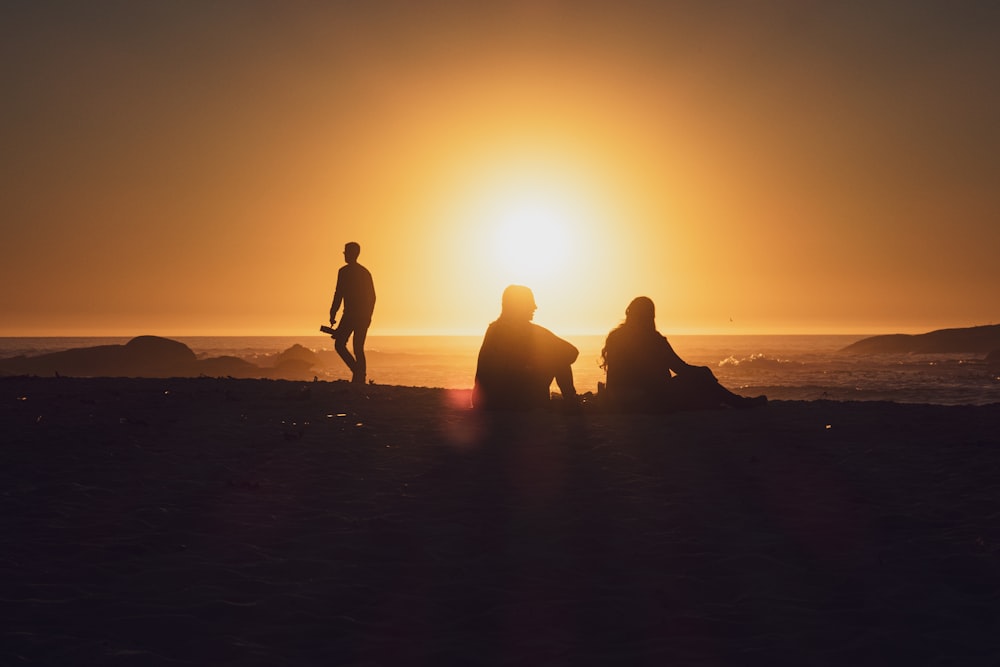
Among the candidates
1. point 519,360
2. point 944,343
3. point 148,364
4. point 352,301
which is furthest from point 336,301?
point 944,343

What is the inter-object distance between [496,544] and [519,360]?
626 centimetres

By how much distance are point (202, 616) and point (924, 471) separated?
706 centimetres

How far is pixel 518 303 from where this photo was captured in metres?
11.6

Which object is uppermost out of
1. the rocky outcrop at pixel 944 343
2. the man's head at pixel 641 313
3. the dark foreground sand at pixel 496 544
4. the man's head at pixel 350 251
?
the rocky outcrop at pixel 944 343

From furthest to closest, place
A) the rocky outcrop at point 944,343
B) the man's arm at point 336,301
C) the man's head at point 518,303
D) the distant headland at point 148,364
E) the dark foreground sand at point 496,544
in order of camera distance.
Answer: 1. the rocky outcrop at point 944,343
2. the distant headland at point 148,364
3. the man's arm at point 336,301
4. the man's head at point 518,303
5. the dark foreground sand at point 496,544

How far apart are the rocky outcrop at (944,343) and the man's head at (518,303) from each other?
468 feet

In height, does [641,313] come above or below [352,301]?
below

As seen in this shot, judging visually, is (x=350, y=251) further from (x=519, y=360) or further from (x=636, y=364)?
(x=636, y=364)

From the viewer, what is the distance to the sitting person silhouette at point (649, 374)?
1184 centimetres

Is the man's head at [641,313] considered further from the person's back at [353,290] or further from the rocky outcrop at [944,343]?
the rocky outcrop at [944,343]

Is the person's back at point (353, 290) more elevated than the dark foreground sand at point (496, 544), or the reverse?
the person's back at point (353, 290)

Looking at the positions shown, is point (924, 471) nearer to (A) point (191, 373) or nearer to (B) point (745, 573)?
(B) point (745, 573)

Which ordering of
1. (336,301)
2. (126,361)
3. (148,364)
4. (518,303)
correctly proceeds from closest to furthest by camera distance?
(518,303), (336,301), (148,364), (126,361)

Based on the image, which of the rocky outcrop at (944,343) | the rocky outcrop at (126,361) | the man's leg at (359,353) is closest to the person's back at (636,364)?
the man's leg at (359,353)
